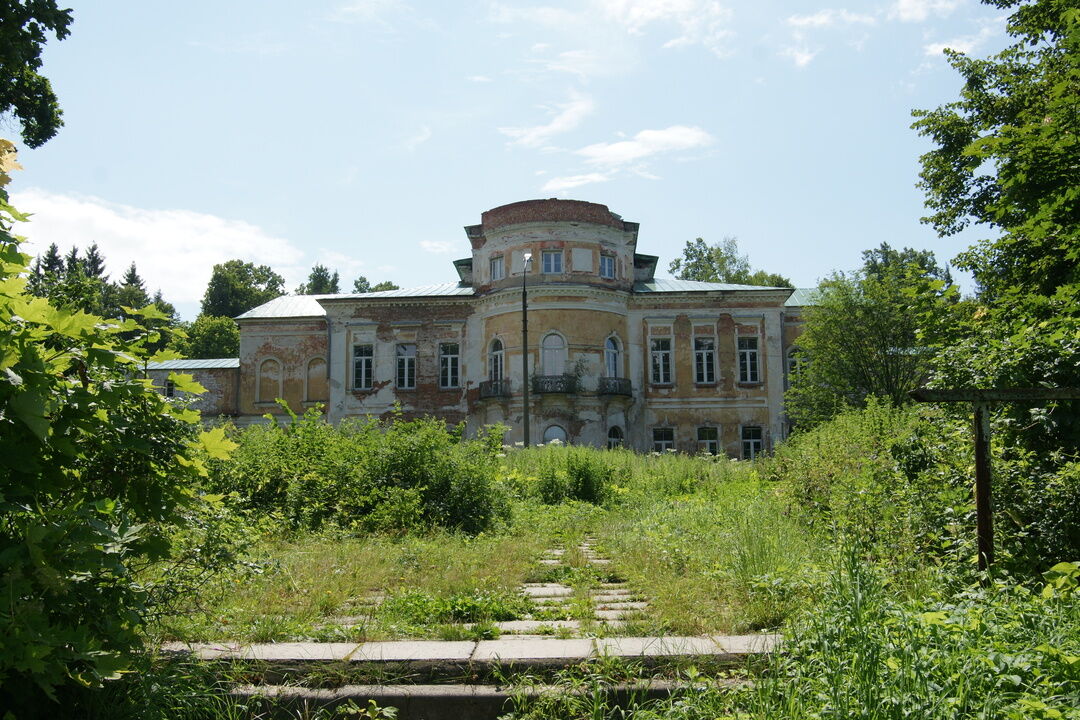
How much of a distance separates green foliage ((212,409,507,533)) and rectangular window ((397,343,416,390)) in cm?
2342

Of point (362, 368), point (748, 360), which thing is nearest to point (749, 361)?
point (748, 360)

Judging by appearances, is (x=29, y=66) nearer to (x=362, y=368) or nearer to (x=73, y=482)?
(x=73, y=482)

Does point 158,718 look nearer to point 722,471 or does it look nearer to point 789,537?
point 789,537

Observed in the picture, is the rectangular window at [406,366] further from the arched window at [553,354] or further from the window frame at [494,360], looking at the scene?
the arched window at [553,354]

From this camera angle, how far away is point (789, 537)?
21.4ft

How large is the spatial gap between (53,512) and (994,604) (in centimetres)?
418

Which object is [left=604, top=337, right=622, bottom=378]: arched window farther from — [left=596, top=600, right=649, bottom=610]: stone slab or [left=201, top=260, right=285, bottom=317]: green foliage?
[left=201, top=260, right=285, bottom=317]: green foliage

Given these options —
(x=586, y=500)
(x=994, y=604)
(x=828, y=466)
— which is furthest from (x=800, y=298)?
(x=994, y=604)

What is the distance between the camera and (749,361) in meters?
33.1

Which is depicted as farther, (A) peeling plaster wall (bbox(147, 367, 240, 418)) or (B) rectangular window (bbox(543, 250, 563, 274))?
(A) peeling plaster wall (bbox(147, 367, 240, 418))

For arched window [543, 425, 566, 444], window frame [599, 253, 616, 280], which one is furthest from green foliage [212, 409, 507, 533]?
window frame [599, 253, 616, 280]

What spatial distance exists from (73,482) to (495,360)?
2908 centimetres

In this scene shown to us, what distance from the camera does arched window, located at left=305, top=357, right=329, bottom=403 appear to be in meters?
34.6

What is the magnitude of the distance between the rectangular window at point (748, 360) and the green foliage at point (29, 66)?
25.0 metres
